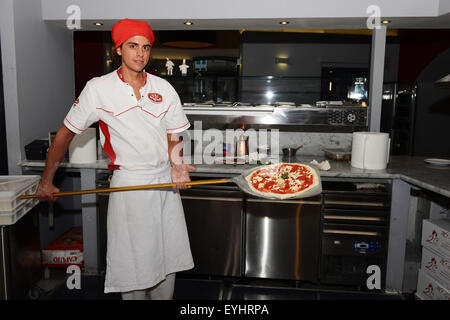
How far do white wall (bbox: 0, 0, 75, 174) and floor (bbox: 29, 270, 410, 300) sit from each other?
1.05 m

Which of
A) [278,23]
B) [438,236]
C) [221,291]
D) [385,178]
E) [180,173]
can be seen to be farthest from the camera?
[278,23]

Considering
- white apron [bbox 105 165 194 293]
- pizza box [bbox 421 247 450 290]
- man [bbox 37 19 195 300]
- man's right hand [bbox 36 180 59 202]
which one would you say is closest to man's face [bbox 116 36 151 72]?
man [bbox 37 19 195 300]

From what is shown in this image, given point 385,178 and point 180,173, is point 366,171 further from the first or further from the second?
point 180,173

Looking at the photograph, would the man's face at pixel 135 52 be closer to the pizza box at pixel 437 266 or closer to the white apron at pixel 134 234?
the white apron at pixel 134 234

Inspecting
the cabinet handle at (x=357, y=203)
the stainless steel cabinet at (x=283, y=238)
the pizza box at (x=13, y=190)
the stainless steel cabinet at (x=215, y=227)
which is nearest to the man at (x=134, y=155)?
the pizza box at (x=13, y=190)

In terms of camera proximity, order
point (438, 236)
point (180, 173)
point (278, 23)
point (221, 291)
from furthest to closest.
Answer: point (278, 23), point (221, 291), point (438, 236), point (180, 173)

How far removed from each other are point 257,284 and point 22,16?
291 cm

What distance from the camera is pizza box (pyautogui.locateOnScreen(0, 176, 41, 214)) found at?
2.12 metres

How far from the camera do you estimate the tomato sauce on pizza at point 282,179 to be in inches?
83.2

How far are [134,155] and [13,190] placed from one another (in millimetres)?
809

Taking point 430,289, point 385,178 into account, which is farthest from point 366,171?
point 430,289

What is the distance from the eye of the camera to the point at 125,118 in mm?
1926

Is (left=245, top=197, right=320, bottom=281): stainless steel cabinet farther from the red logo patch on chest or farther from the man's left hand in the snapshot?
the red logo patch on chest

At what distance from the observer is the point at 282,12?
3176 mm
